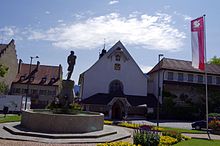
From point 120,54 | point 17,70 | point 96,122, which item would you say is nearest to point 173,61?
point 120,54

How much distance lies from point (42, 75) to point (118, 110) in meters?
25.2

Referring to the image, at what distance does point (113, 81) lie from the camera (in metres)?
48.1

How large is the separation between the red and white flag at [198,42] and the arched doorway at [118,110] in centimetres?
2421

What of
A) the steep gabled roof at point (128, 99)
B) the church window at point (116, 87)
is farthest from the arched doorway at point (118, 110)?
the church window at point (116, 87)

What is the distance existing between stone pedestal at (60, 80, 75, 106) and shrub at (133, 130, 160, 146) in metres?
8.02

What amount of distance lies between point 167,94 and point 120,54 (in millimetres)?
11609

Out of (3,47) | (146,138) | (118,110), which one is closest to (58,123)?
(146,138)

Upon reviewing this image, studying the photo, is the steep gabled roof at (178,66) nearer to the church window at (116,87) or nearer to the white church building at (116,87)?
the white church building at (116,87)

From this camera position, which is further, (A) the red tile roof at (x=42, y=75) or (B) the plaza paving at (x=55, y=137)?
(A) the red tile roof at (x=42, y=75)

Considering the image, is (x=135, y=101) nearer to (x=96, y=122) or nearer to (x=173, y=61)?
(x=173, y=61)

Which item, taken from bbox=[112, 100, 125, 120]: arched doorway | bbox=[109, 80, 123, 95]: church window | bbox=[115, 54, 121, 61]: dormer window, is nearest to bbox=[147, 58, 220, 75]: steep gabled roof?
bbox=[115, 54, 121, 61]: dormer window

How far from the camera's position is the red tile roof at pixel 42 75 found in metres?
60.2

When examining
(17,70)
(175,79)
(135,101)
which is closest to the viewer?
(135,101)

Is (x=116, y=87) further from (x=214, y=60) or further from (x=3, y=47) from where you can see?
(x=214, y=60)
